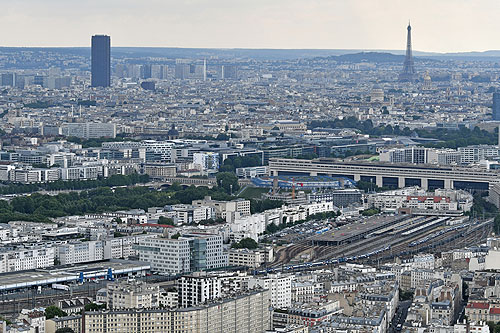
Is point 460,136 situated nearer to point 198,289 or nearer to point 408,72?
point 198,289

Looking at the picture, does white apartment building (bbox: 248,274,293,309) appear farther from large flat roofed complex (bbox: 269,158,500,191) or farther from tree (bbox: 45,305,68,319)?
large flat roofed complex (bbox: 269,158,500,191)

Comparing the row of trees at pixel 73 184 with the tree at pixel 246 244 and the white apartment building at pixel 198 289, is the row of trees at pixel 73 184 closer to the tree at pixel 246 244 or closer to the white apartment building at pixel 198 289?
the tree at pixel 246 244

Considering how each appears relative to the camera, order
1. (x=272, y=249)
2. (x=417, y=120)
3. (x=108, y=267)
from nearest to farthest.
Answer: (x=108, y=267) → (x=272, y=249) → (x=417, y=120)

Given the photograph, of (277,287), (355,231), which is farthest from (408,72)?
(277,287)

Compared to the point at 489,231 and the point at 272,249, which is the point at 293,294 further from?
the point at 489,231

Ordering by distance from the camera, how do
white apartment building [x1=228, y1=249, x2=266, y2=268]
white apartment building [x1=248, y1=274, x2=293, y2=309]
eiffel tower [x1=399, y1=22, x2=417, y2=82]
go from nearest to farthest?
white apartment building [x1=248, y1=274, x2=293, y2=309] < white apartment building [x1=228, y1=249, x2=266, y2=268] < eiffel tower [x1=399, y1=22, x2=417, y2=82]

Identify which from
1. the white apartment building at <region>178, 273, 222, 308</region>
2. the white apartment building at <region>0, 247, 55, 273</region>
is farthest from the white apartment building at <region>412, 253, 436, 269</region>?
the white apartment building at <region>0, 247, 55, 273</region>

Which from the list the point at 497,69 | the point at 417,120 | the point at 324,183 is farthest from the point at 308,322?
the point at 497,69
